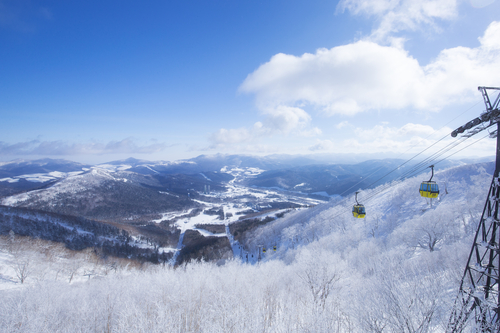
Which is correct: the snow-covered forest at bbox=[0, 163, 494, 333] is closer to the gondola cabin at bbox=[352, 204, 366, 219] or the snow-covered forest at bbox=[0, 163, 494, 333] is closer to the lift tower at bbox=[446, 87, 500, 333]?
the lift tower at bbox=[446, 87, 500, 333]

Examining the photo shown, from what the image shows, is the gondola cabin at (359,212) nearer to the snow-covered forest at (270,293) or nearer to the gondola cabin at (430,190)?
the snow-covered forest at (270,293)

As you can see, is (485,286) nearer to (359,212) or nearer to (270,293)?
(359,212)

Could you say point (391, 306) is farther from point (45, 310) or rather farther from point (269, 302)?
point (45, 310)

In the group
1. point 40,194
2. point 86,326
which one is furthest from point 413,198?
point 40,194

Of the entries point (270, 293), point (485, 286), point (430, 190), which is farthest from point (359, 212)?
point (270, 293)

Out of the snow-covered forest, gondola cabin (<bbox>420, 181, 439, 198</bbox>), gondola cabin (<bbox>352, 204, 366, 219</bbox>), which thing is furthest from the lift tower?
gondola cabin (<bbox>352, 204, 366, 219</bbox>)

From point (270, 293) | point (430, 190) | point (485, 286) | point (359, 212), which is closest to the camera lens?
point (485, 286)

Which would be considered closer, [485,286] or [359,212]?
[485,286]

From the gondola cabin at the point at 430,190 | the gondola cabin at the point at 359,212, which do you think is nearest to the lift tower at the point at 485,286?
the gondola cabin at the point at 430,190
